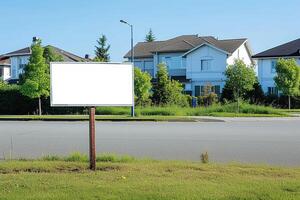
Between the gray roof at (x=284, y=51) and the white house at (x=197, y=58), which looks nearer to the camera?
the gray roof at (x=284, y=51)

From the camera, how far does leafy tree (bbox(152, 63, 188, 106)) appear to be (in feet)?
152

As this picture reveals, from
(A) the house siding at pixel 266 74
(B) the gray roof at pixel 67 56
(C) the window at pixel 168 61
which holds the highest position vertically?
(B) the gray roof at pixel 67 56

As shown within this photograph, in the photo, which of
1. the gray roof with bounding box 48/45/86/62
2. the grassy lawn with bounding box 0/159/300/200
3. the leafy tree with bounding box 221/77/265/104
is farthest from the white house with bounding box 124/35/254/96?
the grassy lawn with bounding box 0/159/300/200

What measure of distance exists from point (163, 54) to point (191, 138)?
4782 cm

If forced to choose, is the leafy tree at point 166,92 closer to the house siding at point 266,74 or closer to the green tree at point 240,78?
the green tree at point 240,78

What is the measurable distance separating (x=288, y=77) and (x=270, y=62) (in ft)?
A: 32.8

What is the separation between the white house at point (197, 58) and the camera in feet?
198

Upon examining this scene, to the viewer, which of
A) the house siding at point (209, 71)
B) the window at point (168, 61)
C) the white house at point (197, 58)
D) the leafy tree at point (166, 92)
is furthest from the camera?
the window at point (168, 61)

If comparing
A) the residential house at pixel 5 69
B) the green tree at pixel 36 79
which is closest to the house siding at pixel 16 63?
the residential house at pixel 5 69

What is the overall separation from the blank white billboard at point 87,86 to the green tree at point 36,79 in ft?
108

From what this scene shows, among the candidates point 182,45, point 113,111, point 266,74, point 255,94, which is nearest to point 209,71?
point 266,74

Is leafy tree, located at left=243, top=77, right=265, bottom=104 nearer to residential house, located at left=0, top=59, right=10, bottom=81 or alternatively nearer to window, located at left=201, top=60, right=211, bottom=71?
window, located at left=201, top=60, right=211, bottom=71

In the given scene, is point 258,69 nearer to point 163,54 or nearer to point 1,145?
point 163,54

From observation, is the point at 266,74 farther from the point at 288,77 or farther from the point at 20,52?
the point at 20,52
